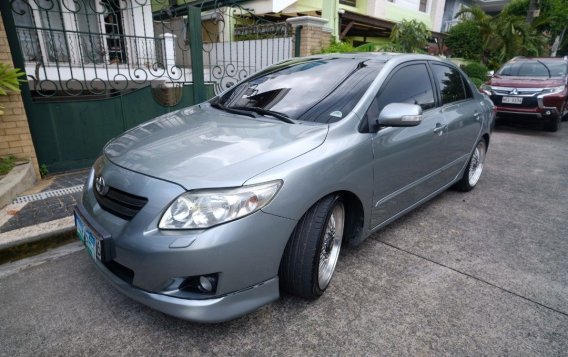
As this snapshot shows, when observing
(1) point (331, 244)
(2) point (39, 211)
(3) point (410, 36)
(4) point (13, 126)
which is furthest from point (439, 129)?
(3) point (410, 36)

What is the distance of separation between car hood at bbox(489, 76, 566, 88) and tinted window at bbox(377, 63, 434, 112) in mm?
6131

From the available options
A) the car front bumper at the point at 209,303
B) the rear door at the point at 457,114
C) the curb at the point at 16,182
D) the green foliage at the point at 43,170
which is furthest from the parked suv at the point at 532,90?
the curb at the point at 16,182

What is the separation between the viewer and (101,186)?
211 cm

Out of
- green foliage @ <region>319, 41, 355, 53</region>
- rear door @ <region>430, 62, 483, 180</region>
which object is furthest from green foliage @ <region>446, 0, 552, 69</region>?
rear door @ <region>430, 62, 483, 180</region>

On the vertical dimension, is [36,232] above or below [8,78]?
below

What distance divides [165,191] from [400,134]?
1.81m

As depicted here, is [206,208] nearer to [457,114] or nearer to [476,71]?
[457,114]

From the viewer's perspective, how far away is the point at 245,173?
5.99ft

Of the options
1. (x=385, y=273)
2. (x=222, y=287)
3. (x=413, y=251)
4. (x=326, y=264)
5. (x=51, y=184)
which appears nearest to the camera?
(x=222, y=287)

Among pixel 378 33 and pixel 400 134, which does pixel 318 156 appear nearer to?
pixel 400 134

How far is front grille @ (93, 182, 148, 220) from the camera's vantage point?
1857 millimetres

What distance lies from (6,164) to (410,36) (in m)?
8.64

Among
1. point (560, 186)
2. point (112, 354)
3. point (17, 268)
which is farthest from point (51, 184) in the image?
point (560, 186)

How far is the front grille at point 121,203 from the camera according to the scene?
1.86 m
